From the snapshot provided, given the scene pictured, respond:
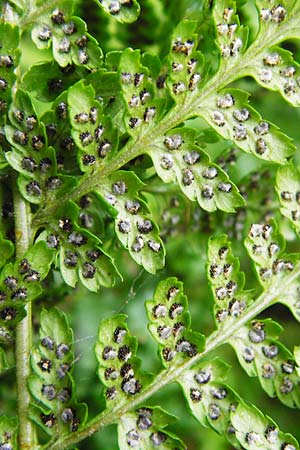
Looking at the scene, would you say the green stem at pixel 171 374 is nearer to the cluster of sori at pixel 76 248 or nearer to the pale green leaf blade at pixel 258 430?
the pale green leaf blade at pixel 258 430

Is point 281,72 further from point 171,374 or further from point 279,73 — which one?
point 171,374

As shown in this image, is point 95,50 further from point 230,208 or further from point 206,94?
point 230,208

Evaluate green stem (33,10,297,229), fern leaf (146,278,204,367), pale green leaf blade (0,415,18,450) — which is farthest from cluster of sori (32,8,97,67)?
pale green leaf blade (0,415,18,450)

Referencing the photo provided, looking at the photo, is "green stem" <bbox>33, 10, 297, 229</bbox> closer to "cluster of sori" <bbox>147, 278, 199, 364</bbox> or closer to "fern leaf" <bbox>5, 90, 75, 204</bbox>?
"fern leaf" <bbox>5, 90, 75, 204</bbox>

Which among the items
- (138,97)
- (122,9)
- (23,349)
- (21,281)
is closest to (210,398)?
(23,349)

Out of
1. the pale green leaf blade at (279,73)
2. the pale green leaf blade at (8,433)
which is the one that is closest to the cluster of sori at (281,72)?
the pale green leaf blade at (279,73)
